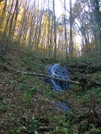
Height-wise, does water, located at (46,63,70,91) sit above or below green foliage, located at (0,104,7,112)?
above

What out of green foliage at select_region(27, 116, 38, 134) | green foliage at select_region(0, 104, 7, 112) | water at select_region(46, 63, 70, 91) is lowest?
green foliage at select_region(27, 116, 38, 134)

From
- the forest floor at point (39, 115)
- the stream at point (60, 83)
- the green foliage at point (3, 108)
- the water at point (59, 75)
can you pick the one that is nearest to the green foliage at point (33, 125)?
the forest floor at point (39, 115)

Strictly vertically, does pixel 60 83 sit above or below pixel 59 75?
below

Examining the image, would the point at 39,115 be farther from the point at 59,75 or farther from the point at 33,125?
the point at 59,75

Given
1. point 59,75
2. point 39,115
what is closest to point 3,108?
point 39,115

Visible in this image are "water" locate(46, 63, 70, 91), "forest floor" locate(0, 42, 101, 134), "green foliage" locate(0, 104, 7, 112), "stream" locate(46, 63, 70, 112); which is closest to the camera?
"forest floor" locate(0, 42, 101, 134)

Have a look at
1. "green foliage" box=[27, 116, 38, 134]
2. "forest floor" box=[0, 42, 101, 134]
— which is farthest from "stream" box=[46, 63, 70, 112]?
"green foliage" box=[27, 116, 38, 134]

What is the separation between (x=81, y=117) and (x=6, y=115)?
2.46 meters

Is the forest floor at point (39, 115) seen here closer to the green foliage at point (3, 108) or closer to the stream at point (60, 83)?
the green foliage at point (3, 108)

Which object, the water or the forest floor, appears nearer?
the forest floor

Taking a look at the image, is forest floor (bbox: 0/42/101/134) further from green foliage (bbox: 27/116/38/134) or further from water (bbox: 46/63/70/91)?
water (bbox: 46/63/70/91)

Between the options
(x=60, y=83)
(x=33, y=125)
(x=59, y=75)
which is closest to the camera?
(x=33, y=125)

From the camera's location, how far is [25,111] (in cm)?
634

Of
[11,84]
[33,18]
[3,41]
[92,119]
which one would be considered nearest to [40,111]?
[92,119]
